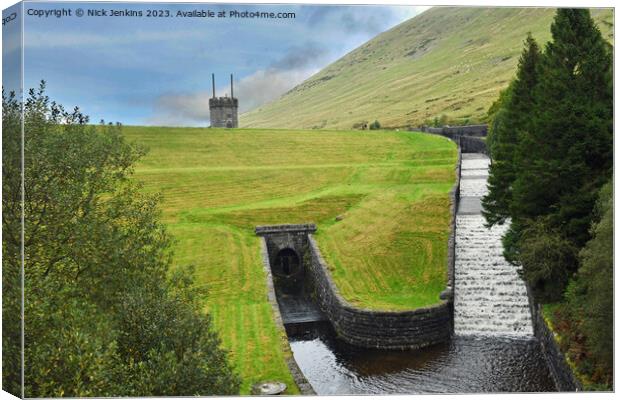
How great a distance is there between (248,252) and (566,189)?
58.7 ft

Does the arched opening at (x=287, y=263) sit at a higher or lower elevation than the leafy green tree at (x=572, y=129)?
lower

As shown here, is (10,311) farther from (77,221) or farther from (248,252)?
(248,252)

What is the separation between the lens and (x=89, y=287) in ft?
53.3

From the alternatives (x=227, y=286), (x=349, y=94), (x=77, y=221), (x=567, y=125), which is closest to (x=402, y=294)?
(x=227, y=286)

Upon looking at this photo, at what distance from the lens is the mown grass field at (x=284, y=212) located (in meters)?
31.2

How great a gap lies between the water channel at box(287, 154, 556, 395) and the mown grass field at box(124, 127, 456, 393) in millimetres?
2035

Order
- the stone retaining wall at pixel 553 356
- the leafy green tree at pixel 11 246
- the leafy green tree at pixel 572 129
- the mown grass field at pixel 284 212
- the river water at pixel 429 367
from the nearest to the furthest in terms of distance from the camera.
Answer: the leafy green tree at pixel 11 246
the stone retaining wall at pixel 553 356
the river water at pixel 429 367
the leafy green tree at pixel 572 129
the mown grass field at pixel 284 212

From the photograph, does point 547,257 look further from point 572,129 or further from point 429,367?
point 429,367

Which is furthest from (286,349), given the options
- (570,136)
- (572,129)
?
(572,129)

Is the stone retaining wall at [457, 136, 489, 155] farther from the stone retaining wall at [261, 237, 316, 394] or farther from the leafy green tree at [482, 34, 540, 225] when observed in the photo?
the stone retaining wall at [261, 237, 316, 394]

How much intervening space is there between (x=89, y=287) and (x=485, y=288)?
78.3ft

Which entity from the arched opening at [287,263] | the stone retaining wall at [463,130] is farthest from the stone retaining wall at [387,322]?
the stone retaining wall at [463,130]

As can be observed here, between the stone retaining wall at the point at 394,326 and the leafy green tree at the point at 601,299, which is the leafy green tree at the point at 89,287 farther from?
the stone retaining wall at the point at 394,326

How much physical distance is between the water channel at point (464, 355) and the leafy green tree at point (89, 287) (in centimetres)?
1067
